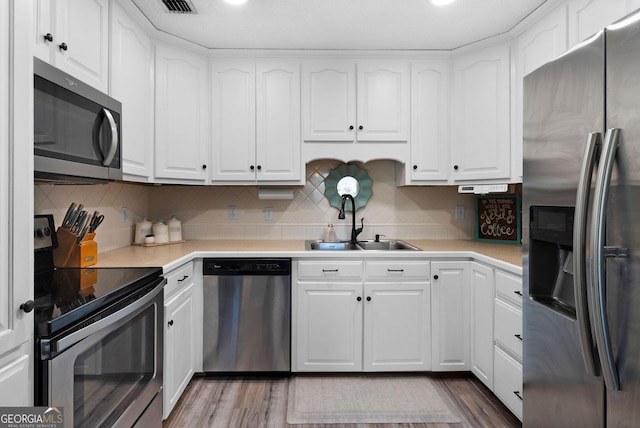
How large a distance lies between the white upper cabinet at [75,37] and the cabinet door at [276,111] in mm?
1098

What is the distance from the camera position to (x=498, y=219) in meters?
3.02

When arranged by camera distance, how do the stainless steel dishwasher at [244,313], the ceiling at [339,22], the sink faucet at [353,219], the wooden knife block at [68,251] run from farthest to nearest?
the sink faucet at [353,219] → the stainless steel dishwasher at [244,313] → the ceiling at [339,22] → the wooden knife block at [68,251]

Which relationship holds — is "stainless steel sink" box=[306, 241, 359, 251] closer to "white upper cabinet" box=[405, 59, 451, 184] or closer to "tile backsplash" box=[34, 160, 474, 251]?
"tile backsplash" box=[34, 160, 474, 251]

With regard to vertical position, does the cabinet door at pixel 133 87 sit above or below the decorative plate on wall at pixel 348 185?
above

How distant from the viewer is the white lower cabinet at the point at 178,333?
1991mm

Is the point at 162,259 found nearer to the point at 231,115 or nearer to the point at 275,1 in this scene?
the point at 231,115

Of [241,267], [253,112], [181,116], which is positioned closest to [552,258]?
[241,267]

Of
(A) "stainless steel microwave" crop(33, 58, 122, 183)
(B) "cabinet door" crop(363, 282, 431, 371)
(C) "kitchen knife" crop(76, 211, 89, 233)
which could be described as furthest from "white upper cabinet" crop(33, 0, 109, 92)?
(B) "cabinet door" crop(363, 282, 431, 371)

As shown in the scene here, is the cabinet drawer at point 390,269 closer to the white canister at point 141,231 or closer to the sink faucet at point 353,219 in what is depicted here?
the sink faucet at point 353,219

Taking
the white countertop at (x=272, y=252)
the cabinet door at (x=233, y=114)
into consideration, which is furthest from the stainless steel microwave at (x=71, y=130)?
the cabinet door at (x=233, y=114)

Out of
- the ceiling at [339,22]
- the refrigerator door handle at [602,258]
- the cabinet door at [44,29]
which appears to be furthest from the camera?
the ceiling at [339,22]

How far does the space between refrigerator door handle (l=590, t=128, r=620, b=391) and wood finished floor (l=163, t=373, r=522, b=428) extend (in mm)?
1317

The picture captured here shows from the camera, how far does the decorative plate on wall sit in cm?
318

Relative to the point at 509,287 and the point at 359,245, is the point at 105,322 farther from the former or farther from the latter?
the point at 359,245
